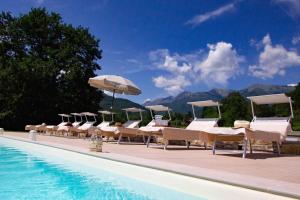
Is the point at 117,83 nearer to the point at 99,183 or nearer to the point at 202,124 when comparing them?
the point at 202,124

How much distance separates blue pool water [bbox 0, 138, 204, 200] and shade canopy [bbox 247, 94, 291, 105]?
4.43 metres

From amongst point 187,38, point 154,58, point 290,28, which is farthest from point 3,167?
point 290,28

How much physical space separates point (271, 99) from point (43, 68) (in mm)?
21681

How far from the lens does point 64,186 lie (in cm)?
574

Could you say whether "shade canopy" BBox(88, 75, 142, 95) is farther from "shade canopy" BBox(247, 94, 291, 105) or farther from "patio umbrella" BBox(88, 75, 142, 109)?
"shade canopy" BBox(247, 94, 291, 105)

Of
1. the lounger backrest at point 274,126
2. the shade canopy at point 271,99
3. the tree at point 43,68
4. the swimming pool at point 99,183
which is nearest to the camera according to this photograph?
the swimming pool at point 99,183

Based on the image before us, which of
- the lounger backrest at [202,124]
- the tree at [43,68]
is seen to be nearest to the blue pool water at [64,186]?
the lounger backrest at [202,124]

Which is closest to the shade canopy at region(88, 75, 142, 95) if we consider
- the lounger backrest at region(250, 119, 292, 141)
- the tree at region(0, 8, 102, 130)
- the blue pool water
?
the lounger backrest at region(250, 119, 292, 141)

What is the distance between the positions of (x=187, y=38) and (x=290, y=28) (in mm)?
13675

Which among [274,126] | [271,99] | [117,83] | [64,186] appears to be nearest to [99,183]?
[64,186]

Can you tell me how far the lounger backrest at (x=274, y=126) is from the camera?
8.09 metres

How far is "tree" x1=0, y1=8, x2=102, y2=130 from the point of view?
87.8ft

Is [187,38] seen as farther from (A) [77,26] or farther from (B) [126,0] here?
(B) [126,0]

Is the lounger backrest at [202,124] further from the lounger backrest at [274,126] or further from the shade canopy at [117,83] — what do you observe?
the shade canopy at [117,83]
